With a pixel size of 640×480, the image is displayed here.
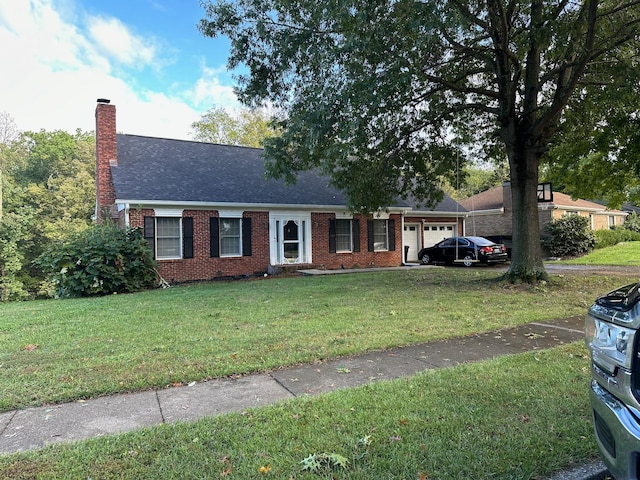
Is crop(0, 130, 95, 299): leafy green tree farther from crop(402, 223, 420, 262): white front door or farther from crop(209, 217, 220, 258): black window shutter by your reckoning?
crop(402, 223, 420, 262): white front door

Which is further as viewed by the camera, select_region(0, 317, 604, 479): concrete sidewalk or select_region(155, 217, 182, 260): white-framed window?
select_region(155, 217, 182, 260): white-framed window

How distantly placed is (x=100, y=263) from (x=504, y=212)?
22.9 metres

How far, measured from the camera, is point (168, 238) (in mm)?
14984

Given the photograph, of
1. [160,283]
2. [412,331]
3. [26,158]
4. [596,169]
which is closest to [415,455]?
[412,331]

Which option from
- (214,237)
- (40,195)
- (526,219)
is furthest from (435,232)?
(40,195)

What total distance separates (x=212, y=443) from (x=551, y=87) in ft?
45.2

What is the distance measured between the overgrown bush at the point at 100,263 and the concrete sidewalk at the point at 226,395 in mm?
9420

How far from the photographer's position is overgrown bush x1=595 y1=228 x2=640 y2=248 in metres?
25.3

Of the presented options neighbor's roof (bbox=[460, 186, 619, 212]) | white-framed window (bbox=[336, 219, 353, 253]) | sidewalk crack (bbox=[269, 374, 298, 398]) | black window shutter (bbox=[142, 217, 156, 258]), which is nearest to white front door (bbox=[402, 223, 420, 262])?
white-framed window (bbox=[336, 219, 353, 253])

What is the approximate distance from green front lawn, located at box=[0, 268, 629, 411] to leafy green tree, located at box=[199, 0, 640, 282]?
316 cm

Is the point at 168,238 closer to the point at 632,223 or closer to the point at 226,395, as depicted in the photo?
the point at 226,395

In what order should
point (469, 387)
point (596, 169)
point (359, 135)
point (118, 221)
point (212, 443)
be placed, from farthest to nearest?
point (118, 221) < point (596, 169) < point (359, 135) < point (469, 387) < point (212, 443)

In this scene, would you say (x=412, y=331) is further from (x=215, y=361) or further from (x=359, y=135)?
(x=359, y=135)

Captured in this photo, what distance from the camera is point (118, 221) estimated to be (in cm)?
1566
